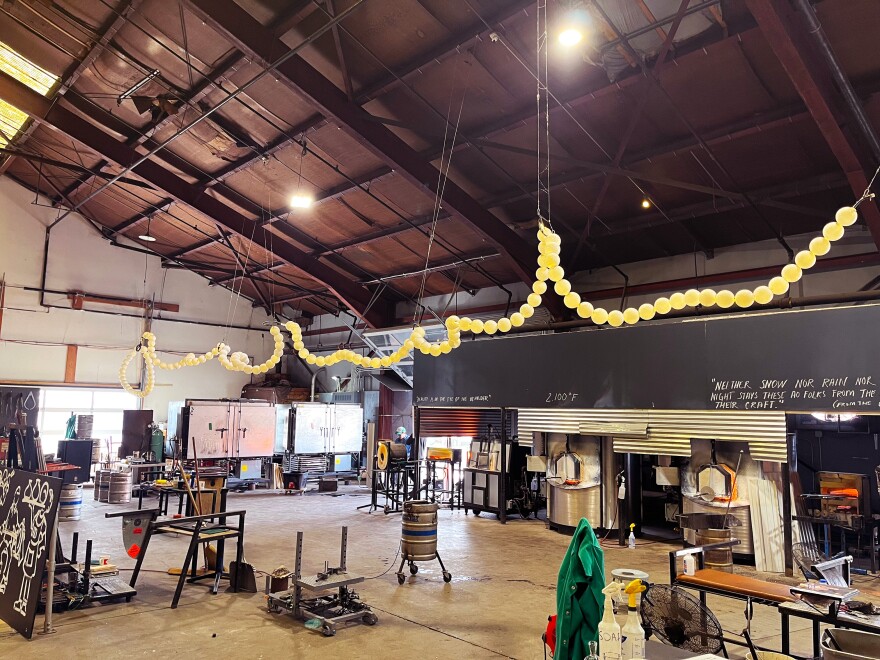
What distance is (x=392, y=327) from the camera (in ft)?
50.0

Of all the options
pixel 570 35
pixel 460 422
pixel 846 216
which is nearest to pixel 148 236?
pixel 460 422

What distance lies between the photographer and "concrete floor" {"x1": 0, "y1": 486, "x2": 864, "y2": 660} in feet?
16.8

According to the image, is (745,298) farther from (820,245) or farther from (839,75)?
(839,75)

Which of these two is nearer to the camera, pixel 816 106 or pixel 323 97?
pixel 816 106

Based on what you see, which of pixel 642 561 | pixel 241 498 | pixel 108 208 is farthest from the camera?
pixel 108 208

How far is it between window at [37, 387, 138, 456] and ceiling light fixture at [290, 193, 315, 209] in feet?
30.3

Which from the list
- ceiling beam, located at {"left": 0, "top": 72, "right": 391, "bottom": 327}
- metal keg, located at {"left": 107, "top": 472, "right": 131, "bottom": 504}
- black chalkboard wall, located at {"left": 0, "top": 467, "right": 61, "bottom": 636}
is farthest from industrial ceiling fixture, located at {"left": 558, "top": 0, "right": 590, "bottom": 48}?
metal keg, located at {"left": 107, "top": 472, "right": 131, "bottom": 504}

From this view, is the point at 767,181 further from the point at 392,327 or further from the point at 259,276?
the point at 259,276

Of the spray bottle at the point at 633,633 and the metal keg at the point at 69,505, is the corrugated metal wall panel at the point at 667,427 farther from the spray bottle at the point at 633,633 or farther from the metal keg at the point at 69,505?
the metal keg at the point at 69,505

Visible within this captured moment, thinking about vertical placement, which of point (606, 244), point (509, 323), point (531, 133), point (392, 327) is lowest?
point (509, 323)

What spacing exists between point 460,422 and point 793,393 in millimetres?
6732

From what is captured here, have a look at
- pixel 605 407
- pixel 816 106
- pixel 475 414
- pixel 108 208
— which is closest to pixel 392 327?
pixel 475 414

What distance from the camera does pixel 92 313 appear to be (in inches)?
682

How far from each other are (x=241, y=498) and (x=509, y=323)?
10018 mm
